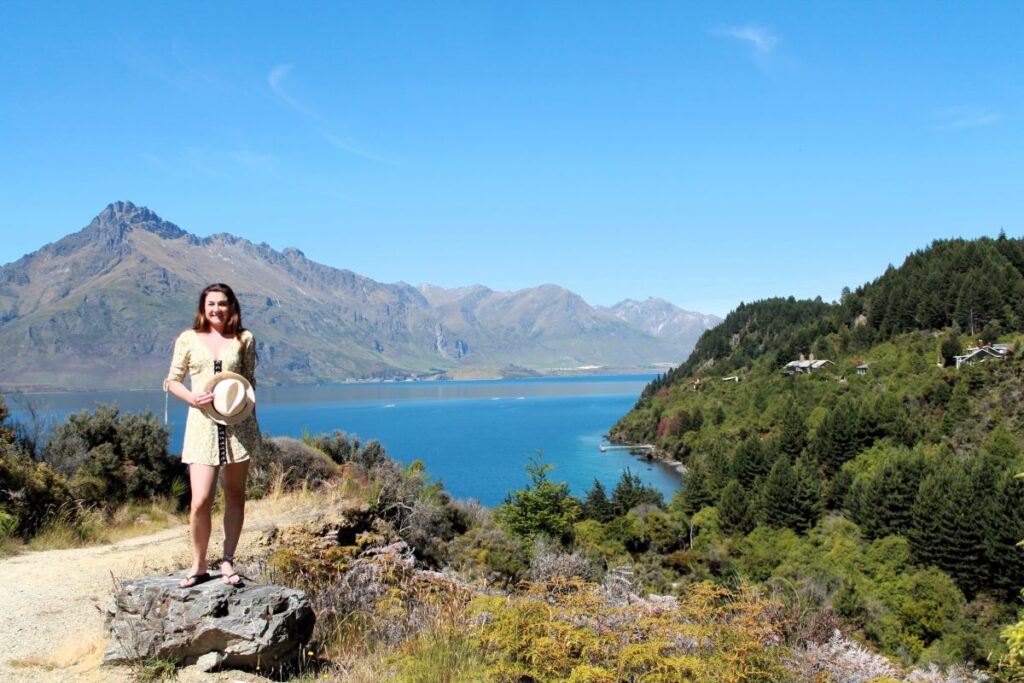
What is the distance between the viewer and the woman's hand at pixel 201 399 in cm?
520

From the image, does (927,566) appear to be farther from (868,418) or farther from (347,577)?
(347,577)

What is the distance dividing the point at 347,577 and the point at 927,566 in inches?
1984

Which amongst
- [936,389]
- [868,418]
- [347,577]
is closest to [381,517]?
[347,577]

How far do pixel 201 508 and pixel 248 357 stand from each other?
3.94 ft

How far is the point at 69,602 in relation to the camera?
6609mm

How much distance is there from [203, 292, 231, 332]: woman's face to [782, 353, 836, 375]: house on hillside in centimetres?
11692

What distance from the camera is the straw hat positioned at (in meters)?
5.25

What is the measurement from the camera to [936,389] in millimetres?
79188

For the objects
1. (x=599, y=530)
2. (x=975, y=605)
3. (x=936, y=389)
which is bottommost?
(x=975, y=605)

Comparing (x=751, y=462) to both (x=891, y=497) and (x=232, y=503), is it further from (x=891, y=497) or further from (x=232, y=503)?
(x=232, y=503)

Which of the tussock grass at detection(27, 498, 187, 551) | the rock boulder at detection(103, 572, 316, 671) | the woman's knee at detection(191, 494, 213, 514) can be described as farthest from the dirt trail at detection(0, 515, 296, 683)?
Answer: the woman's knee at detection(191, 494, 213, 514)

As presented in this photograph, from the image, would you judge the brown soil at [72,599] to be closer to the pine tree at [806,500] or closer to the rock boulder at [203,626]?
the rock boulder at [203,626]

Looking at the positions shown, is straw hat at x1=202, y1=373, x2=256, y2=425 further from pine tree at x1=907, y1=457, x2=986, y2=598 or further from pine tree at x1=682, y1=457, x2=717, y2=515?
pine tree at x1=682, y1=457, x2=717, y2=515

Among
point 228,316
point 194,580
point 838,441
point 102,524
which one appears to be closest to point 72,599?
point 194,580
